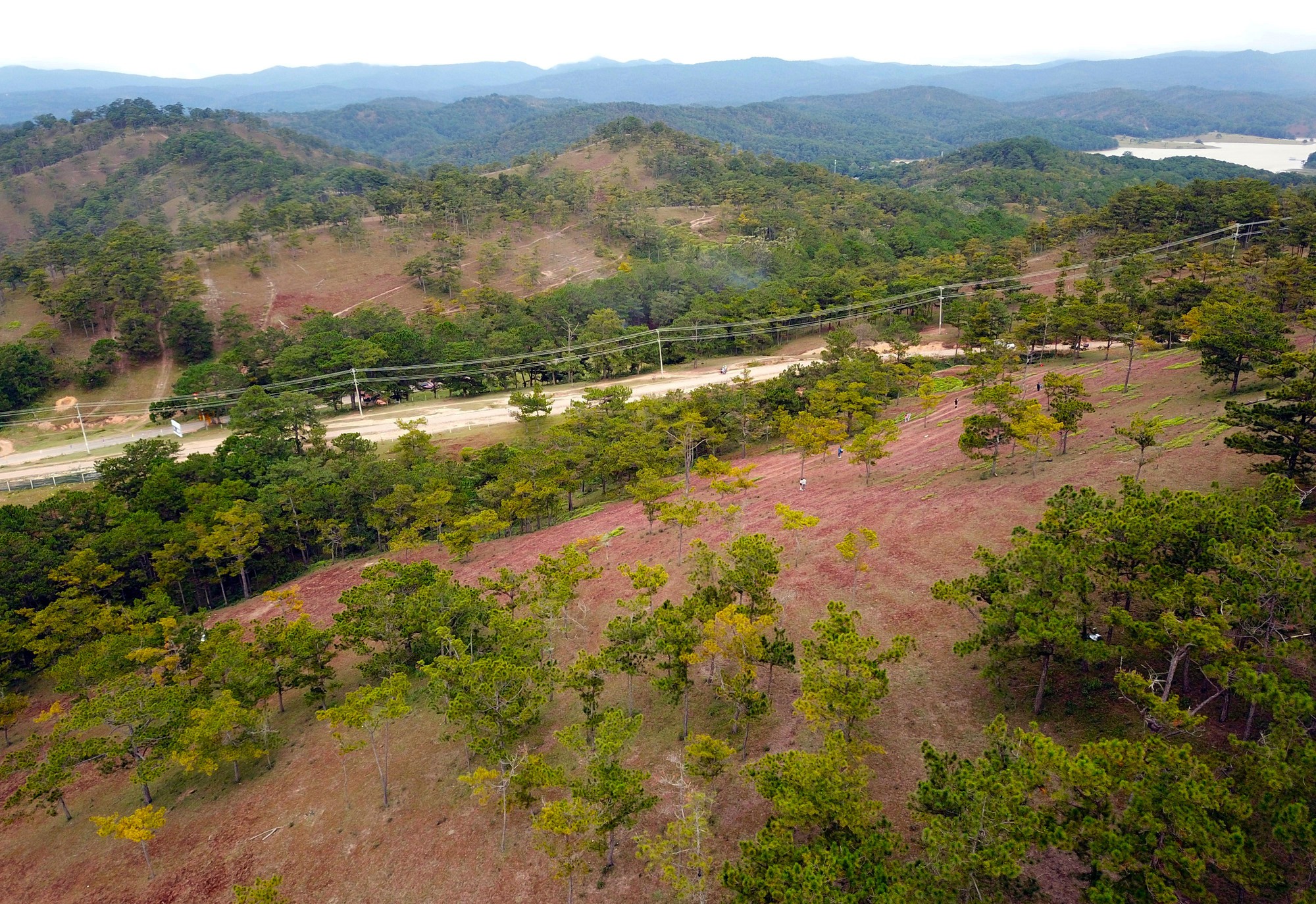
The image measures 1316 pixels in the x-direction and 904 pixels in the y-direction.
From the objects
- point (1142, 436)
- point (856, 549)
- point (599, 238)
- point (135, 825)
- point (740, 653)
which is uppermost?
point (599, 238)

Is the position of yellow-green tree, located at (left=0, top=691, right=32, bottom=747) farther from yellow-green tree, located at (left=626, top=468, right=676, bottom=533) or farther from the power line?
the power line

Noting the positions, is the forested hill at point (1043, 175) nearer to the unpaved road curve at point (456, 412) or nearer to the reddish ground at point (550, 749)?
the unpaved road curve at point (456, 412)

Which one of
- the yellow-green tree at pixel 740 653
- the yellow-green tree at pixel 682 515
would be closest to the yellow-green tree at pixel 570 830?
the yellow-green tree at pixel 740 653

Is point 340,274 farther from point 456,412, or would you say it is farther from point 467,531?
point 467,531

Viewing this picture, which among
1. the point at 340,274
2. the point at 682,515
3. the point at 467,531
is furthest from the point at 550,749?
the point at 340,274

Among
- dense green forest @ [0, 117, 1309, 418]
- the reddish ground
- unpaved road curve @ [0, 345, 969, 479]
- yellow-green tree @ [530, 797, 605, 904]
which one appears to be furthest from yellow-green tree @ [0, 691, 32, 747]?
dense green forest @ [0, 117, 1309, 418]
